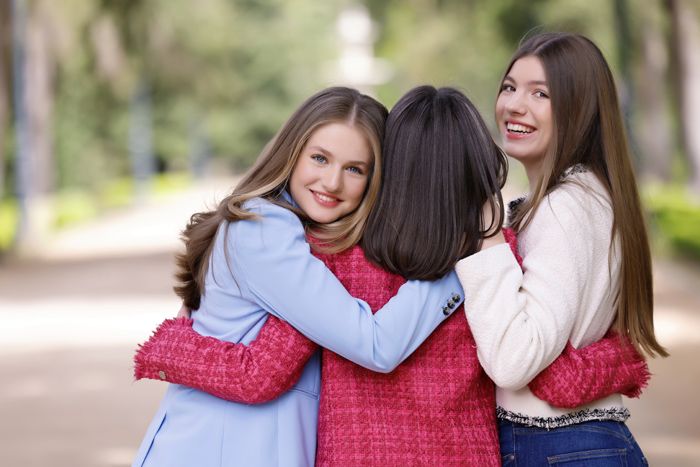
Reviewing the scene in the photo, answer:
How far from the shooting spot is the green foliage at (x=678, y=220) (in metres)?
15.6

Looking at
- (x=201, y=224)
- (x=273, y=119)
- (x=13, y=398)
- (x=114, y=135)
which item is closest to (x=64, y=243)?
(x=13, y=398)

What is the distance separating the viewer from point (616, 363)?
8.18 feet

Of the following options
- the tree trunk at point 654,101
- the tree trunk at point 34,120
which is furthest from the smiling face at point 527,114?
the tree trunk at point 654,101

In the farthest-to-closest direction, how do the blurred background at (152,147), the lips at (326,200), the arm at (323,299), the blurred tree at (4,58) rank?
the blurred tree at (4,58)
the blurred background at (152,147)
the lips at (326,200)
the arm at (323,299)

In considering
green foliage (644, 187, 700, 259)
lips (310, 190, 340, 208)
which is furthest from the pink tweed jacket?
green foliage (644, 187, 700, 259)

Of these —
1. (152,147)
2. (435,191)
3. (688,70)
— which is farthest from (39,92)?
(152,147)

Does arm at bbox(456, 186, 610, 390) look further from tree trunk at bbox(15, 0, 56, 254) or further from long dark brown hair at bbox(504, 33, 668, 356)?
tree trunk at bbox(15, 0, 56, 254)

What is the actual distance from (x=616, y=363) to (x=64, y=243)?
772 inches

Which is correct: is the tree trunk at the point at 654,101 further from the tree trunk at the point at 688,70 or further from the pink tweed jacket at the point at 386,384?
the pink tweed jacket at the point at 386,384

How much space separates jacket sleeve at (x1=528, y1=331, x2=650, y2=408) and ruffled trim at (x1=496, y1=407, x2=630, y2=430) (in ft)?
0.11

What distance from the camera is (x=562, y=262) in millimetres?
2391

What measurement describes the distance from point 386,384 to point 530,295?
37 centimetres

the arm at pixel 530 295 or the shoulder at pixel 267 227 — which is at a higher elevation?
the shoulder at pixel 267 227

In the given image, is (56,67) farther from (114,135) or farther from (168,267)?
(114,135)
